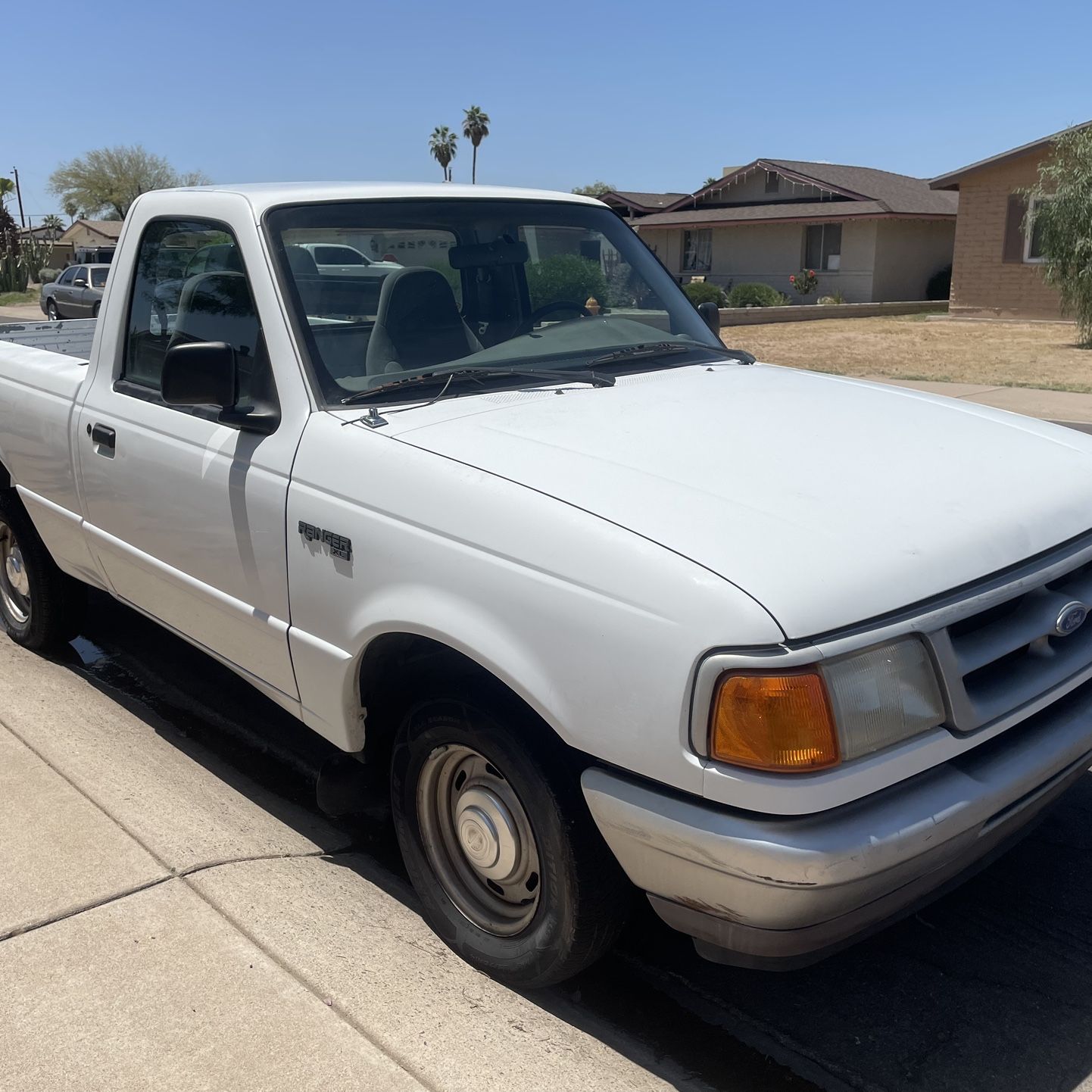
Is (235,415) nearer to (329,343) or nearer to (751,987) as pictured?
(329,343)

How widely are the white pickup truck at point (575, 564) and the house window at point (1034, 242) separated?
23620mm

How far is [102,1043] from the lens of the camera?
8.84 feet

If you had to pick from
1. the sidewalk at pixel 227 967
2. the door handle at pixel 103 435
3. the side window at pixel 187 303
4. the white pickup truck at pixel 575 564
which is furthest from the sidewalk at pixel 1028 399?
the sidewalk at pixel 227 967

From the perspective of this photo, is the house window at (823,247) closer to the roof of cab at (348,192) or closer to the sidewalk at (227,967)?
the roof of cab at (348,192)

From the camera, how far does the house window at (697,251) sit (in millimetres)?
41156

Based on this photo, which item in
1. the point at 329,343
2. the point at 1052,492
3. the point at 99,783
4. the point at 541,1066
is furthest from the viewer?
the point at 99,783

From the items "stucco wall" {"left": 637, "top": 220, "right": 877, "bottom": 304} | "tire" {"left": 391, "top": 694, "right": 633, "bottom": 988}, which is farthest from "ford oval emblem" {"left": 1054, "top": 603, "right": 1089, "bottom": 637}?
"stucco wall" {"left": 637, "top": 220, "right": 877, "bottom": 304}

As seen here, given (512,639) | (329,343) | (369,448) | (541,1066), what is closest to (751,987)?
(541,1066)

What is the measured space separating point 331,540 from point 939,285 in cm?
3789

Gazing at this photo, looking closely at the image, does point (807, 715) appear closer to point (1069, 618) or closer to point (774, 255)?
point (1069, 618)

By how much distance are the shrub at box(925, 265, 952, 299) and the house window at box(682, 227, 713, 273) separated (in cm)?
754

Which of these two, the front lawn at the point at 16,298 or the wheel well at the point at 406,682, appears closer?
the wheel well at the point at 406,682

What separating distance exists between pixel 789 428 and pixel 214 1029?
2086mm

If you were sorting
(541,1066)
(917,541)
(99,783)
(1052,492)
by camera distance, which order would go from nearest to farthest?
(917,541) < (541,1066) < (1052,492) < (99,783)
